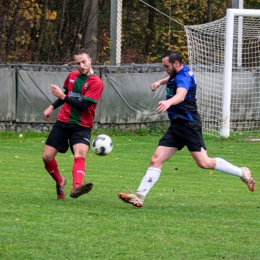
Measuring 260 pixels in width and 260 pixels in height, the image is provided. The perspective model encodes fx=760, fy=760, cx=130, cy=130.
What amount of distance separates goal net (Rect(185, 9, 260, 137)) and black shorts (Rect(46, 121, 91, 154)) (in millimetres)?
8878

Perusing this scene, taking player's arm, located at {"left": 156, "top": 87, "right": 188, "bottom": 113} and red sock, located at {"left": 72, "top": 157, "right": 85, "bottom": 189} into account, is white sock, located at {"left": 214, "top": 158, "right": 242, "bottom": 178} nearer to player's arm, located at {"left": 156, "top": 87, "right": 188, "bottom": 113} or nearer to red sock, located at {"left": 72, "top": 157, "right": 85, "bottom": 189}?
player's arm, located at {"left": 156, "top": 87, "right": 188, "bottom": 113}

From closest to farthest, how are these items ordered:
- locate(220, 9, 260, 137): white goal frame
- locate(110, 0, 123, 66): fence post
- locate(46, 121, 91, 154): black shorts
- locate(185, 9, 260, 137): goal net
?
locate(46, 121, 91, 154): black shorts → locate(220, 9, 260, 137): white goal frame → locate(185, 9, 260, 137): goal net → locate(110, 0, 123, 66): fence post

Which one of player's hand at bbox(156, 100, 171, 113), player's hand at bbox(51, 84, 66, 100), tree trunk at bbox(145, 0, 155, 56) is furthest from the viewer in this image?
tree trunk at bbox(145, 0, 155, 56)

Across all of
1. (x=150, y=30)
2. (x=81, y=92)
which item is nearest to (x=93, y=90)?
(x=81, y=92)

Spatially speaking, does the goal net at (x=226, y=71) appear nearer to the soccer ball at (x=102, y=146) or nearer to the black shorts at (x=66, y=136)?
the soccer ball at (x=102, y=146)

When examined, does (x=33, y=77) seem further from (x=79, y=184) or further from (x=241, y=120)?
(x=79, y=184)

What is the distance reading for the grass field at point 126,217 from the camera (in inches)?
244

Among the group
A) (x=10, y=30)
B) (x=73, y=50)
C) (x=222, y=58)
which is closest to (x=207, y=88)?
(x=222, y=58)

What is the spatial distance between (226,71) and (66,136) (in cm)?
905

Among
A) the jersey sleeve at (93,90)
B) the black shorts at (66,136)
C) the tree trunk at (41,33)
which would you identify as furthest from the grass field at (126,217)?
the tree trunk at (41,33)

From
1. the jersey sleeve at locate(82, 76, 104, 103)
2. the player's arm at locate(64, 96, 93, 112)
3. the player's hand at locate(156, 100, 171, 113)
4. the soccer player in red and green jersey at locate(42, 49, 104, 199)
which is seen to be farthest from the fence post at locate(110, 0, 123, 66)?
the player's hand at locate(156, 100, 171, 113)

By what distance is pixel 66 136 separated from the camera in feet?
29.2

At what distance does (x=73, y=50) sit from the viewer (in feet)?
66.7

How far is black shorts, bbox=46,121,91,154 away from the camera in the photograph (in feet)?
28.8
